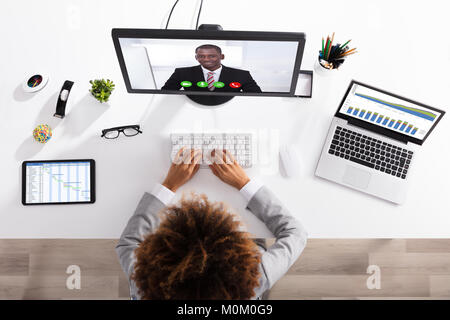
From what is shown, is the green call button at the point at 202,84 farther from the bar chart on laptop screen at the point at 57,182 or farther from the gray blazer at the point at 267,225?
the bar chart on laptop screen at the point at 57,182

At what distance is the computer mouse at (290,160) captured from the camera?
3.16ft

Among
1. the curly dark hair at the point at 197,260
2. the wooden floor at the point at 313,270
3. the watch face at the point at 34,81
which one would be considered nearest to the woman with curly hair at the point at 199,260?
the curly dark hair at the point at 197,260

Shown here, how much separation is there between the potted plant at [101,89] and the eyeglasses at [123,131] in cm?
10

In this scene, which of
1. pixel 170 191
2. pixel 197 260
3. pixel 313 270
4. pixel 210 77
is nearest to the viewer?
pixel 197 260

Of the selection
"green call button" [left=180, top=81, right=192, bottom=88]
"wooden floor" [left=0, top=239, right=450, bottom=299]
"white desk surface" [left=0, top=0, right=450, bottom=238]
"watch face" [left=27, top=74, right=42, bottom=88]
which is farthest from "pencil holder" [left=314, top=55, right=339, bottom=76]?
"watch face" [left=27, top=74, right=42, bottom=88]

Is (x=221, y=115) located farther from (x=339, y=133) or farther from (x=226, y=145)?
(x=339, y=133)

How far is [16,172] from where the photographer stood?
97 centimetres

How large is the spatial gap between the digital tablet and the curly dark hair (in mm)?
364

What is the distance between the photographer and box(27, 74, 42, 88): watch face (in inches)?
38.2

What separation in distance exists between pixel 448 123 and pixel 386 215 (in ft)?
1.27

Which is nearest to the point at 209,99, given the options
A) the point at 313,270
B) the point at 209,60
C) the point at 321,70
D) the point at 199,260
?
the point at 209,60

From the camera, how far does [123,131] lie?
970mm

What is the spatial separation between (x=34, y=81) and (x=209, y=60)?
660mm

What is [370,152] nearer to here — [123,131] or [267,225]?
[267,225]
